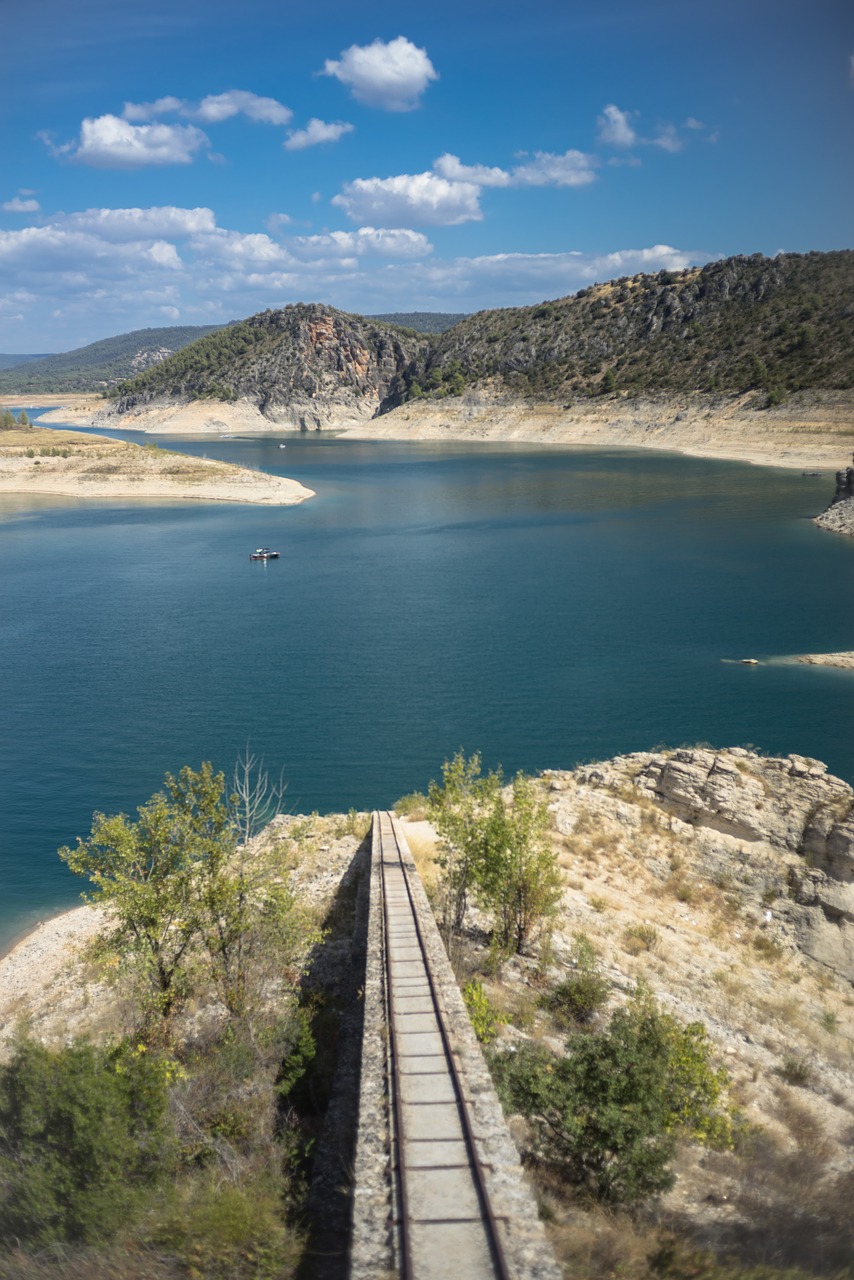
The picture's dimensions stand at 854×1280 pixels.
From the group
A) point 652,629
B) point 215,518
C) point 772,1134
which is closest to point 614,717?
point 652,629

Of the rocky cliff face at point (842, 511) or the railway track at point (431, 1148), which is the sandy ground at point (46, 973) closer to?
the railway track at point (431, 1148)

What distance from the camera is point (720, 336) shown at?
167m

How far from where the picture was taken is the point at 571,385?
185750 mm

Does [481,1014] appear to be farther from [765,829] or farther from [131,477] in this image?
[131,477]

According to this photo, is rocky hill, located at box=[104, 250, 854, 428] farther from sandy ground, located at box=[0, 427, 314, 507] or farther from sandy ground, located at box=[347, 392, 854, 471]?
sandy ground, located at box=[0, 427, 314, 507]

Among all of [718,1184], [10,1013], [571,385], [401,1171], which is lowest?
[10,1013]

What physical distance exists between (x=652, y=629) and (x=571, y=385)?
14769 centimetres

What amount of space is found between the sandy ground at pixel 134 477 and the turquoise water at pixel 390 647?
60.8 ft

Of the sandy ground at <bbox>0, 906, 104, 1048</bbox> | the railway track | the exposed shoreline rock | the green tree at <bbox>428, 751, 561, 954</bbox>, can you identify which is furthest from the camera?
the exposed shoreline rock

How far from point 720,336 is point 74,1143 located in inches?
7203

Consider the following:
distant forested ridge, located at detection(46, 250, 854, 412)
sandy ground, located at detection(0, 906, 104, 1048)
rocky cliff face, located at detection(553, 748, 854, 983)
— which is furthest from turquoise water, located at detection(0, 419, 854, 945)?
distant forested ridge, located at detection(46, 250, 854, 412)

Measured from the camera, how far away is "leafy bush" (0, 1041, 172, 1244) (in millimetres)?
9422

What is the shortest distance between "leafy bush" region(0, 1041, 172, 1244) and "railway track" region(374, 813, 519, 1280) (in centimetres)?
333

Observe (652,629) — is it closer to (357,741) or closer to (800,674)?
(800,674)
